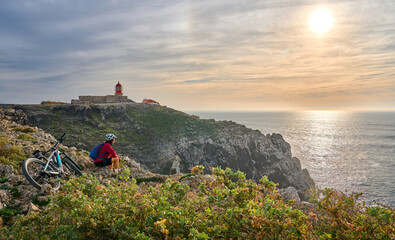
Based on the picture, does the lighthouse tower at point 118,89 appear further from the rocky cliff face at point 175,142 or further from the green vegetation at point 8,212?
the green vegetation at point 8,212

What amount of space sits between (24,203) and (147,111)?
71902 millimetres

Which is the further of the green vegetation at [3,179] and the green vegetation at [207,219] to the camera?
the green vegetation at [3,179]

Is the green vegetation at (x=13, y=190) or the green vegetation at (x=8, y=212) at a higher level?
the green vegetation at (x=13, y=190)

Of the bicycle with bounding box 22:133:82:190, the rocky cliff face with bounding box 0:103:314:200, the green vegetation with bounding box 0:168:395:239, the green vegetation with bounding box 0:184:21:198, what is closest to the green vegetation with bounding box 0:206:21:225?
the green vegetation with bounding box 0:184:21:198

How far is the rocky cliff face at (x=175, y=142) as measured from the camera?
56375 mm

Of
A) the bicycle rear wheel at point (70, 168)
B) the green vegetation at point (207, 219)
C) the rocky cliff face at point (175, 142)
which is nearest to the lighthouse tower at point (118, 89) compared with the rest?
the rocky cliff face at point (175, 142)

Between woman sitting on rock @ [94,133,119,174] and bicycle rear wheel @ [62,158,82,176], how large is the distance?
143cm

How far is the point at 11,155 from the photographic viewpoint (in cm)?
1170

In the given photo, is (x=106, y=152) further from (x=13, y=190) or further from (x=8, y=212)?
(x=8, y=212)

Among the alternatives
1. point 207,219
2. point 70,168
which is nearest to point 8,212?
point 70,168

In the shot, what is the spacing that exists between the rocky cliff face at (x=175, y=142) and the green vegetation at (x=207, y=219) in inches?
2003

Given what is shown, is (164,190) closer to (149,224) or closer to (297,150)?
(149,224)

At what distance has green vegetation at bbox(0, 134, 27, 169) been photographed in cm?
1109

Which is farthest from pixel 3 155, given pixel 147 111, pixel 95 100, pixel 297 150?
pixel 297 150
